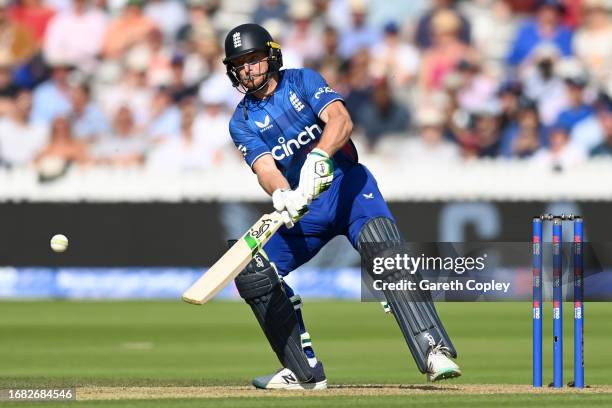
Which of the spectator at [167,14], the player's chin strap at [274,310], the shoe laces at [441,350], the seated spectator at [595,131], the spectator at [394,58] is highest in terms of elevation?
the spectator at [167,14]

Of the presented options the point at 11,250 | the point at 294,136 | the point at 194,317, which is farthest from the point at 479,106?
the point at 294,136

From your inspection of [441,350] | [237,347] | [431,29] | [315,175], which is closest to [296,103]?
[315,175]

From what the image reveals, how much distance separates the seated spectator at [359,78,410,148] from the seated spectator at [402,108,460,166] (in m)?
0.19

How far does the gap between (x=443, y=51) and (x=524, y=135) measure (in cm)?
156

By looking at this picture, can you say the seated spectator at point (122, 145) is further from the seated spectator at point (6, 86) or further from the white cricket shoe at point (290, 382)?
the white cricket shoe at point (290, 382)

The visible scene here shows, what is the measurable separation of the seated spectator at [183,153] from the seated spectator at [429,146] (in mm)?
1944

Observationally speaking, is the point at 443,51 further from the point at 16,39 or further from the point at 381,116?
the point at 16,39

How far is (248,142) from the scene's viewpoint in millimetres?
6461

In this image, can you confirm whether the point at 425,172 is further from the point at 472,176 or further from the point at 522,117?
the point at 522,117

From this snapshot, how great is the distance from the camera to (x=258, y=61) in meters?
6.38

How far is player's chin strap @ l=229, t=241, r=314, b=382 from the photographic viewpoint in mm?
6344

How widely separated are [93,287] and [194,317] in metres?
1.65

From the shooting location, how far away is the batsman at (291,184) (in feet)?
20.5

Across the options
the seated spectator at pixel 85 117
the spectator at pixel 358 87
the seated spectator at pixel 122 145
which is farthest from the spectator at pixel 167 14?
the spectator at pixel 358 87
